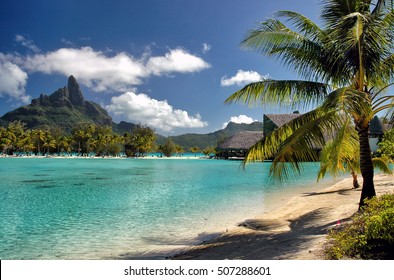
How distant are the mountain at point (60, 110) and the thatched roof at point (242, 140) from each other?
2282cm

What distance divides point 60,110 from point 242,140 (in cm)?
3606

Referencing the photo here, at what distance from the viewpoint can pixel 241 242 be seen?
194 inches

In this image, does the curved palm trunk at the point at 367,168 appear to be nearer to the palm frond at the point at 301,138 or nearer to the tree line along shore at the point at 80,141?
the palm frond at the point at 301,138

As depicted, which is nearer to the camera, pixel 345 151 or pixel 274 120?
pixel 345 151

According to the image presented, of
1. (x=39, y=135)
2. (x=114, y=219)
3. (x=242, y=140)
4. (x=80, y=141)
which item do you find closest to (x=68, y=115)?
(x=80, y=141)

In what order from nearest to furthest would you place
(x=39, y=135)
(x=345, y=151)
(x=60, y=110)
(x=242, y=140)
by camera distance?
(x=345, y=151)
(x=242, y=140)
(x=39, y=135)
(x=60, y=110)

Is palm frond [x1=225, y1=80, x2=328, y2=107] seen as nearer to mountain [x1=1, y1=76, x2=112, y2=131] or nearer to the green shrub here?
the green shrub

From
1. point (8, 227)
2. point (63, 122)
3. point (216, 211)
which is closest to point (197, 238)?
point (216, 211)

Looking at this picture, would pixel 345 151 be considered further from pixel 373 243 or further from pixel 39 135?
pixel 39 135

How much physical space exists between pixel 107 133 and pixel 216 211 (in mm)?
53252

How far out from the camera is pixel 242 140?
43812 mm

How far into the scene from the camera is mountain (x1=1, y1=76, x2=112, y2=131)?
1603 inches

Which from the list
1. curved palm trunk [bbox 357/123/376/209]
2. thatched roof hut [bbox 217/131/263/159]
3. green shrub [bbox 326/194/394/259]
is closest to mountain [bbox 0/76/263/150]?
thatched roof hut [bbox 217/131/263/159]
